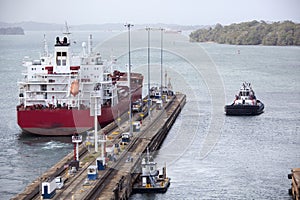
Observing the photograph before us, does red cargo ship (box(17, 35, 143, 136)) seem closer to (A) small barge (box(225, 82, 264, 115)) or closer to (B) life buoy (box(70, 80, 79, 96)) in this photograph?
(B) life buoy (box(70, 80, 79, 96))

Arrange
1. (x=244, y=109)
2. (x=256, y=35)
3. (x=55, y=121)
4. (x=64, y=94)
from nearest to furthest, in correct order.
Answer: (x=55, y=121), (x=64, y=94), (x=244, y=109), (x=256, y=35)

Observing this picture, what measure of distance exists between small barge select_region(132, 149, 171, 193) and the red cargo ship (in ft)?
32.1

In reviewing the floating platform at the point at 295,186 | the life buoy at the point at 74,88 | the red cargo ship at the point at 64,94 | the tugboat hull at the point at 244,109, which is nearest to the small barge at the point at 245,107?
the tugboat hull at the point at 244,109

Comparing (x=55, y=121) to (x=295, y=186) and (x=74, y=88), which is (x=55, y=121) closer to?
(x=74, y=88)

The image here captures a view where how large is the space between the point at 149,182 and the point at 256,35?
492ft

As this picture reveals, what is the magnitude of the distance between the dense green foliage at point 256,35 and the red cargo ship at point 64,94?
128 metres

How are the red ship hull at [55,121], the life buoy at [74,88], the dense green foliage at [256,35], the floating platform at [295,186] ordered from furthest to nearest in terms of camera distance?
the dense green foliage at [256,35] → the life buoy at [74,88] → the red ship hull at [55,121] → the floating platform at [295,186]

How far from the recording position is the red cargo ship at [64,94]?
38.8 meters

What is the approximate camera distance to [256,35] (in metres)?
174

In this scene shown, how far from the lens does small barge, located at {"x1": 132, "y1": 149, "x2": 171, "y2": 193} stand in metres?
26.5

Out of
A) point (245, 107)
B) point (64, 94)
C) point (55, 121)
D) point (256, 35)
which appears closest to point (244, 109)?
point (245, 107)

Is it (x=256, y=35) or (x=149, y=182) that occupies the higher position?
(x=256, y=35)

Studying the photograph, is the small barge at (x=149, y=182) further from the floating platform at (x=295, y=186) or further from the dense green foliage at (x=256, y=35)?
the dense green foliage at (x=256, y=35)

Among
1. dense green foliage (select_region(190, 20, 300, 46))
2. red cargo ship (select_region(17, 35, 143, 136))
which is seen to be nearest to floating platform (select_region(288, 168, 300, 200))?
red cargo ship (select_region(17, 35, 143, 136))
